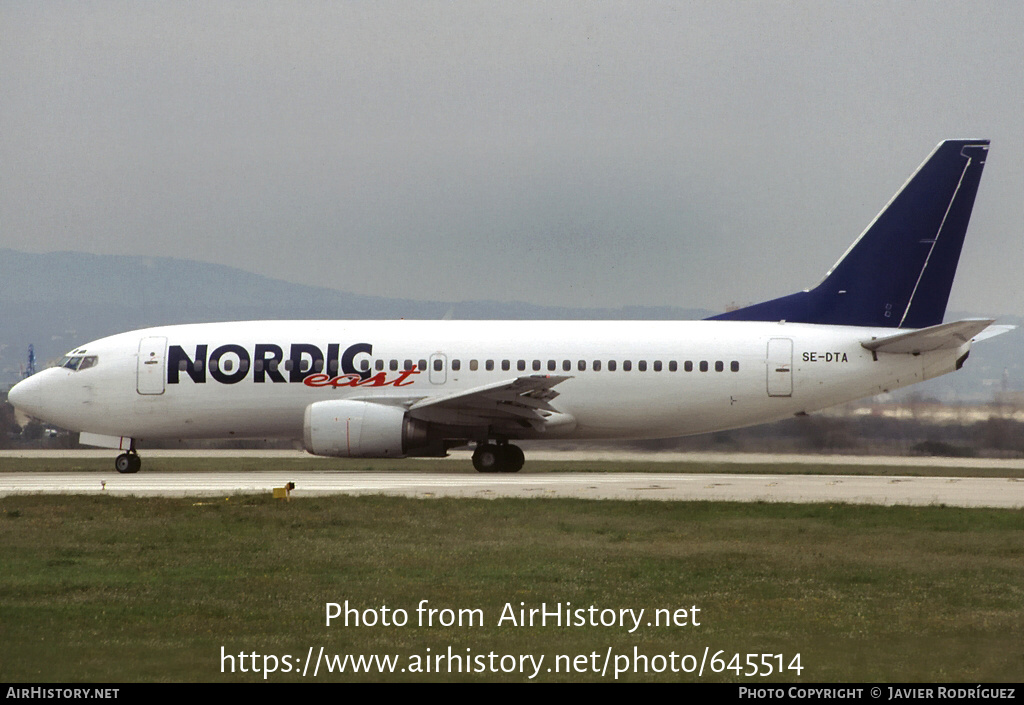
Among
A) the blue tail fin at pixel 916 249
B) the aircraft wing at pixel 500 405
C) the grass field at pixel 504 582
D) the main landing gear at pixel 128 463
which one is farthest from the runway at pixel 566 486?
the blue tail fin at pixel 916 249

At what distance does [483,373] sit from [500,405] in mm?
1570

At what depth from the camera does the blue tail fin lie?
91.5 feet

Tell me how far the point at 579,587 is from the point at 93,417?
1992 centimetres

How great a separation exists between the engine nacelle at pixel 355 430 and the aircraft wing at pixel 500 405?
679mm

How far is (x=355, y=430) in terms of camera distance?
26.1m

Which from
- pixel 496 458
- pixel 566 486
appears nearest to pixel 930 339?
pixel 566 486

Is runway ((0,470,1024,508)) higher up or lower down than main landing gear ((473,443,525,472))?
lower down

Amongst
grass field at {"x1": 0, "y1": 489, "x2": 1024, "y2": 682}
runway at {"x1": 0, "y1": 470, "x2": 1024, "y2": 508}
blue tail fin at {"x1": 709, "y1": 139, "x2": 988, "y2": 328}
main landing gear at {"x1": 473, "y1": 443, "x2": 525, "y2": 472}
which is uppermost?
blue tail fin at {"x1": 709, "y1": 139, "x2": 988, "y2": 328}

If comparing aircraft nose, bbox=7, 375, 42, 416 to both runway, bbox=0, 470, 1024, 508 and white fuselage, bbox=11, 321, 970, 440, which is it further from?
runway, bbox=0, 470, 1024, 508

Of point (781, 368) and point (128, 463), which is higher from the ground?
point (781, 368)

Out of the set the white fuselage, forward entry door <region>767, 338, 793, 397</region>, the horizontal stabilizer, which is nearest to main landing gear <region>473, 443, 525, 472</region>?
the white fuselage

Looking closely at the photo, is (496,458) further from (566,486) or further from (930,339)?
(930,339)

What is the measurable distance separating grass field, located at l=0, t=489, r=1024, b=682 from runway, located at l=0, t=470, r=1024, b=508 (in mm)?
1689
